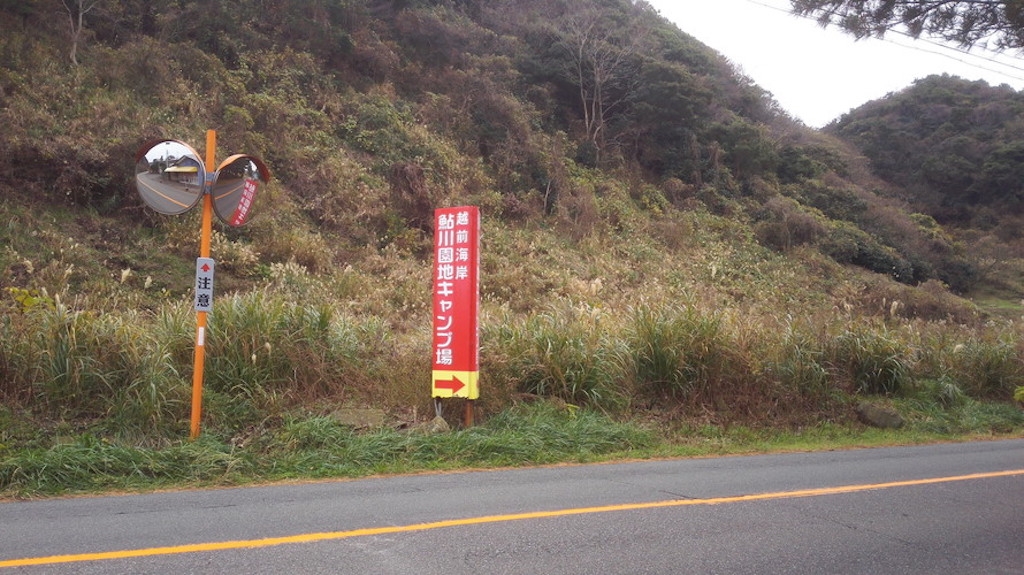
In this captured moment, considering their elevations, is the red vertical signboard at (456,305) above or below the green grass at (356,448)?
above

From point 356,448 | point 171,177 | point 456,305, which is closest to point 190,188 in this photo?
point 171,177

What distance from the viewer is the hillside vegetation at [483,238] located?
33.7ft

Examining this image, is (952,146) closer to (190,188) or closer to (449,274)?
(449,274)

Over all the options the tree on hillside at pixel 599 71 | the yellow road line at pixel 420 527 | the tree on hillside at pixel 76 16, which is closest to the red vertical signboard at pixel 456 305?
the yellow road line at pixel 420 527

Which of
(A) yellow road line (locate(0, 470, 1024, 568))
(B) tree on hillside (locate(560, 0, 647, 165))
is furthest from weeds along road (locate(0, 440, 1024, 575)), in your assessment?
(B) tree on hillside (locate(560, 0, 647, 165))

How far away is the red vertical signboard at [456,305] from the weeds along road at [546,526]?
218 cm

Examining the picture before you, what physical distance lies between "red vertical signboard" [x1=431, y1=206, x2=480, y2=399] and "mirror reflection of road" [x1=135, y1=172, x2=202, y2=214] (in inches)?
129

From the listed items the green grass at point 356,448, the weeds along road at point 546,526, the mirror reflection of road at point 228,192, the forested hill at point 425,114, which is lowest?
the weeds along road at point 546,526

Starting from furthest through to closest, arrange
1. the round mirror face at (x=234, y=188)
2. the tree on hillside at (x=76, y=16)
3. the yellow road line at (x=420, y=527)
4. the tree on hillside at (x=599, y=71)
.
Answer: the tree on hillside at (x=599, y=71)
the tree on hillside at (x=76, y=16)
the round mirror face at (x=234, y=188)
the yellow road line at (x=420, y=527)

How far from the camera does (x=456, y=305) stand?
10.3 metres

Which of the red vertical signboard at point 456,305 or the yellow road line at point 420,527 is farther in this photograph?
the red vertical signboard at point 456,305

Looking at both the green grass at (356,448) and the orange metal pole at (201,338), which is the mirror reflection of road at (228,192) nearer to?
the orange metal pole at (201,338)

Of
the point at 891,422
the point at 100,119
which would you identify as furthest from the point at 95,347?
the point at 100,119

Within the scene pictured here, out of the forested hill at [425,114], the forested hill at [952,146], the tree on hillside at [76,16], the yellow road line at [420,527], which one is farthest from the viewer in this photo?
the forested hill at [952,146]
